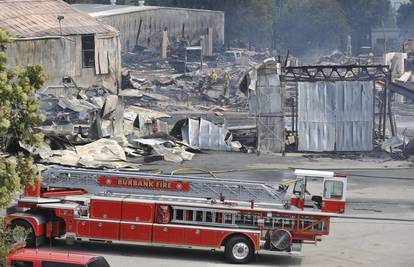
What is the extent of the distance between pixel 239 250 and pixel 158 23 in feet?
226

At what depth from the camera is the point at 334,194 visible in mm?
21938

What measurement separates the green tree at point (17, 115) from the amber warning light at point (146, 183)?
7237 millimetres

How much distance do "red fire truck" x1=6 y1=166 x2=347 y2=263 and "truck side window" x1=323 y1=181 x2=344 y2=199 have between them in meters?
0.02

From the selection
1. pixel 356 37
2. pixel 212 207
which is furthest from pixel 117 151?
pixel 356 37

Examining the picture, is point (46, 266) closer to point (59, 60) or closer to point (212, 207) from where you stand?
point (212, 207)

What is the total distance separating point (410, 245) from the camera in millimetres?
24281

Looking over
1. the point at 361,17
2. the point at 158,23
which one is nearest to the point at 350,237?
the point at 158,23

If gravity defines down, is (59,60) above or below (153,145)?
above

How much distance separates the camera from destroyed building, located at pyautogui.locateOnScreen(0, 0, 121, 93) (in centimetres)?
5257

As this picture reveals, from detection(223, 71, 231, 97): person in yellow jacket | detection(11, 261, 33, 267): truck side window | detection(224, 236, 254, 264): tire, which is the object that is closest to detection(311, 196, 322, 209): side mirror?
detection(224, 236, 254, 264): tire

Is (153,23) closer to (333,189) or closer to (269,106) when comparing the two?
(269,106)

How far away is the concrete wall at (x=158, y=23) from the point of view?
82.9 meters

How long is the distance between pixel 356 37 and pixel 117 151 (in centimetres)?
9077

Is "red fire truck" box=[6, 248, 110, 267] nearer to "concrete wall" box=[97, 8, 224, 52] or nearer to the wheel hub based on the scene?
the wheel hub
